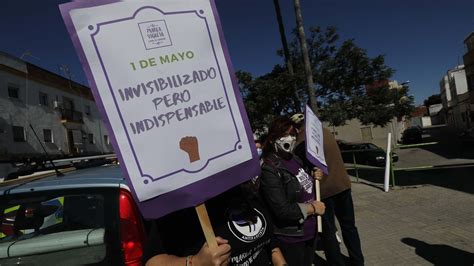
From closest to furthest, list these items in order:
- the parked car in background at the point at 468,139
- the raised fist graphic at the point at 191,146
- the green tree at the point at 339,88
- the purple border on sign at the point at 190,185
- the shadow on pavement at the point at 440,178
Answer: the purple border on sign at the point at 190,185 → the raised fist graphic at the point at 191,146 → the shadow on pavement at the point at 440,178 → the green tree at the point at 339,88 → the parked car in background at the point at 468,139

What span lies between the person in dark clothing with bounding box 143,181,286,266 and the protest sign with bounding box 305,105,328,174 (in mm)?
1688

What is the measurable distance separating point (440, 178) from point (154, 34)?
11066mm

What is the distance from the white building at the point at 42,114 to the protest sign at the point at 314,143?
15.8 meters

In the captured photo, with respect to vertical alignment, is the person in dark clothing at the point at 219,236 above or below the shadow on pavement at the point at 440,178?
above

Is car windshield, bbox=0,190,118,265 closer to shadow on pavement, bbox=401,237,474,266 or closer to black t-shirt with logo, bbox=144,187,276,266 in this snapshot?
black t-shirt with logo, bbox=144,187,276,266

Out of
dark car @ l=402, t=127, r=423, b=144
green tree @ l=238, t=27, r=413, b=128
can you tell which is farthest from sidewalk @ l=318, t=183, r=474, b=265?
dark car @ l=402, t=127, r=423, b=144

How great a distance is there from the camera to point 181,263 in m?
1.67

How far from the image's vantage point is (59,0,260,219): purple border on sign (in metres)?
1.39

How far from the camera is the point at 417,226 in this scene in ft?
20.6

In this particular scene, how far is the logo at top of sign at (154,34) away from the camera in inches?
58.8

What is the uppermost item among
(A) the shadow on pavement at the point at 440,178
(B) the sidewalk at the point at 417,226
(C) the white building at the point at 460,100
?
(B) the sidewalk at the point at 417,226

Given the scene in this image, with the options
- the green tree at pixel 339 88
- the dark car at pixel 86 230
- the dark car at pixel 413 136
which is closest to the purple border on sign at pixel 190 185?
the dark car at pixel 86 230

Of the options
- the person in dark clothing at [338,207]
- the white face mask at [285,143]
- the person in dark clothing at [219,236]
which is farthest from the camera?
the person in dark clothing at [338,207]

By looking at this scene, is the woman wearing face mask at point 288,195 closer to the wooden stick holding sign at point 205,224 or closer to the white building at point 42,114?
the wooden stick holding sign at point 205,224
